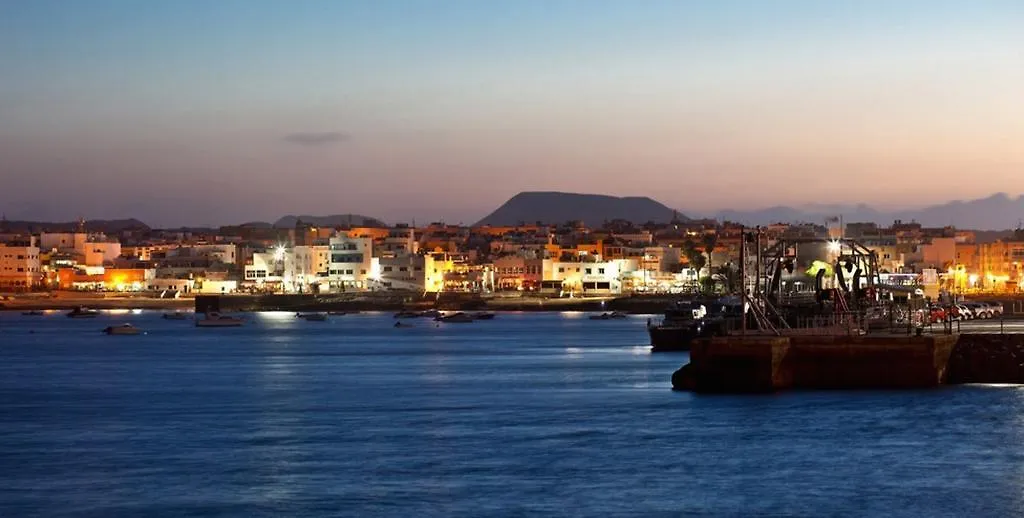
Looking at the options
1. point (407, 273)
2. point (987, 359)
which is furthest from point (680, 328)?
point (407, 273)

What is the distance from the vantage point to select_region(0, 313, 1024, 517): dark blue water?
30016mm

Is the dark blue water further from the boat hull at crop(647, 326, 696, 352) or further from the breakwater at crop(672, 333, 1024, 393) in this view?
the boat hull at crop(647, 326, 696, 352)

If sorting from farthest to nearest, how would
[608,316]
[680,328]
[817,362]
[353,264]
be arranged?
[353,264], [608,316], [680,328], [817,362]

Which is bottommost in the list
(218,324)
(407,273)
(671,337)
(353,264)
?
(671,337)

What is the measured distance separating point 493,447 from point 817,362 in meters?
11.6

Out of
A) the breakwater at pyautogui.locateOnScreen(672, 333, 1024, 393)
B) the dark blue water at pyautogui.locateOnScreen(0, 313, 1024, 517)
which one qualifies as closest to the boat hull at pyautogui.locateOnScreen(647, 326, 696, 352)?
the dark blue water at pyautogui.locateOnScreen(0, 313, 1024, 517)

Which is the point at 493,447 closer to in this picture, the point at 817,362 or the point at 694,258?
the point at 817,362

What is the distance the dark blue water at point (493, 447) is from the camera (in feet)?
98.5

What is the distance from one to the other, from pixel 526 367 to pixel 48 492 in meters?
40.3

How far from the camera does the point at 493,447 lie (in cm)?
3797

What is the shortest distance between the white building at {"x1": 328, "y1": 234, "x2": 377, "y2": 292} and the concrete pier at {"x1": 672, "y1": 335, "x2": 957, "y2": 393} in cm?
15082

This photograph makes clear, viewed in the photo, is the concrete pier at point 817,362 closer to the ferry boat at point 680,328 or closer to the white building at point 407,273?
the ferry boat at point 680,328

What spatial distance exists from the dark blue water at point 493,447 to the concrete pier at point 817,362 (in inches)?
25.3

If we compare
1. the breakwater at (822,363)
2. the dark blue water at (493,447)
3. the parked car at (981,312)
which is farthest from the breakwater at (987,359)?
the parked car at (981,312)
